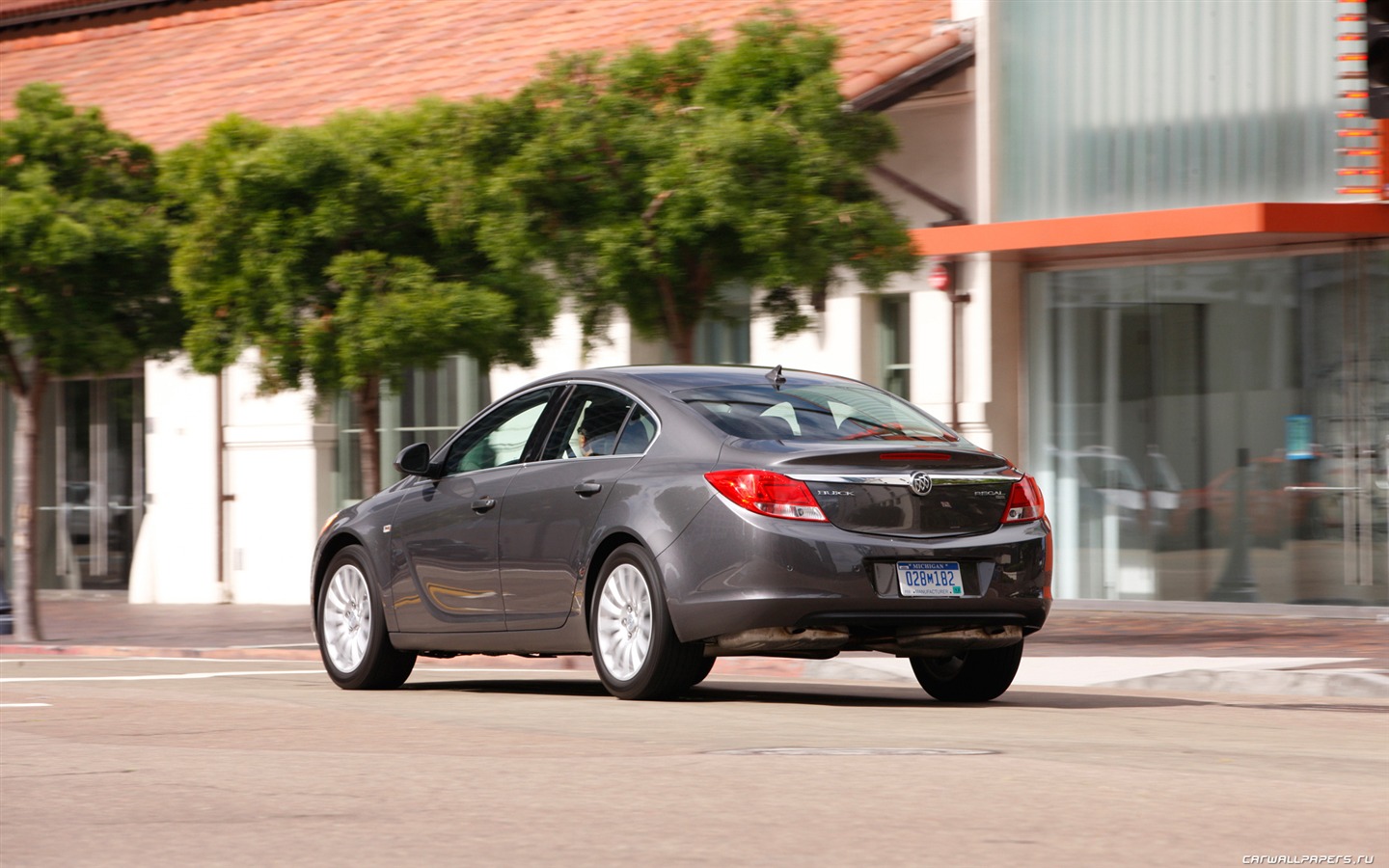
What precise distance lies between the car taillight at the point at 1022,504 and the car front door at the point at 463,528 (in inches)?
89.4

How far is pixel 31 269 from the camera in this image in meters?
17.5

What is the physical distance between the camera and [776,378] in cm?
1012

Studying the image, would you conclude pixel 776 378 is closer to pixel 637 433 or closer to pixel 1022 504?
pixel 637 433

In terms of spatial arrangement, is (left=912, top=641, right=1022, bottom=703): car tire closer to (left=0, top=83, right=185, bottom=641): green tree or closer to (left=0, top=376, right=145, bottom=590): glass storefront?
(left=0, top=83, right=185, bottom=641): green tree

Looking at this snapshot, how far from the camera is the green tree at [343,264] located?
15.6m

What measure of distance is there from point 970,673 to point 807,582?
1.57 m

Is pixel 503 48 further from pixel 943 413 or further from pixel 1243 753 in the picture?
pixel 1243 753

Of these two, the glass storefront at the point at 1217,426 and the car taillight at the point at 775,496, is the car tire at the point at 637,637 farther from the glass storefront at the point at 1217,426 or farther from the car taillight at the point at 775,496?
the glass storefront at the point at 1217,426

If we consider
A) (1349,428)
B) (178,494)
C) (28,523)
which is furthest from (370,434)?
(178,494)

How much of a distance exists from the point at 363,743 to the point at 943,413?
12219 millimetres

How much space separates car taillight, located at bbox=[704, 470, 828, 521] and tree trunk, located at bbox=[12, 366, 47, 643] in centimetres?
1056

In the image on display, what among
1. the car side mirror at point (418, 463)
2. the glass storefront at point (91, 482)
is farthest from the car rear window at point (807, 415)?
the glass storefront at point (91, 482)

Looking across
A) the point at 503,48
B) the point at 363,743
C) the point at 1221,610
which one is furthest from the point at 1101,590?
the point at 363,743

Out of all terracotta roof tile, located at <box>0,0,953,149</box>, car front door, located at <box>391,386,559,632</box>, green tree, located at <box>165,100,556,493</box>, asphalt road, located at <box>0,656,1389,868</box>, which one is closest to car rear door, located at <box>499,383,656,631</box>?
car front door, located at <box>391,386,559,632</box>
